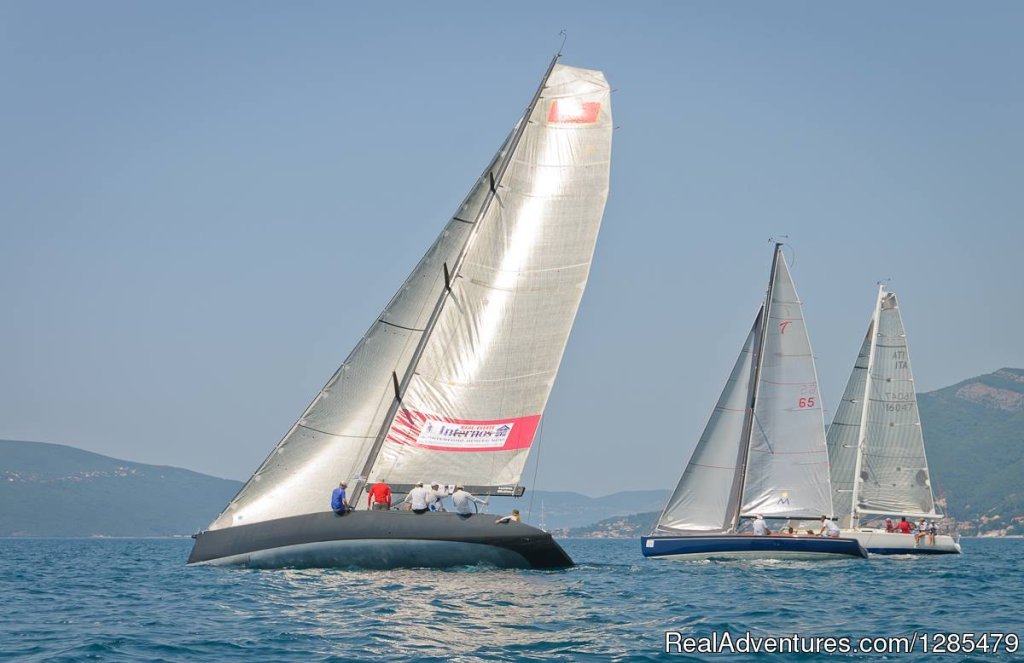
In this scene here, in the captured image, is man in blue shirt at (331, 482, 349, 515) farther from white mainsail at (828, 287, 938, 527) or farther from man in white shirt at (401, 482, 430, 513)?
white mainsail at (828, 287, 938, 527)

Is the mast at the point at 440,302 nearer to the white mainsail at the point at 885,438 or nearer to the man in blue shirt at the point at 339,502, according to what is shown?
the man in blue shirt at the point at 339,502

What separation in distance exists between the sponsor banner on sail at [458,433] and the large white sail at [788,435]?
1756cm

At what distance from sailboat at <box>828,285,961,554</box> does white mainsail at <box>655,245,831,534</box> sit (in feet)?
46.6

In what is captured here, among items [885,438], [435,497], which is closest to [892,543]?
[885,438]

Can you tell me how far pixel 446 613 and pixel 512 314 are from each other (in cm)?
1132

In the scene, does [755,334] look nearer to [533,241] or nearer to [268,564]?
[533,241]

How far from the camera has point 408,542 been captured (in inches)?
1104

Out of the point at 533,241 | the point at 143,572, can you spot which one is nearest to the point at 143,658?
the point at 533,241

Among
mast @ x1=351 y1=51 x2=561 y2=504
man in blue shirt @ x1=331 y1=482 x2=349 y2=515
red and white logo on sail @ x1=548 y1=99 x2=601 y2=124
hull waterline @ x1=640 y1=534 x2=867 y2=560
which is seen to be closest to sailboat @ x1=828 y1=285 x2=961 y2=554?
hull waterline @ x1=640 y1=534 x2=867 y2=560

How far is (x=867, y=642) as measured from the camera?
63.6ft

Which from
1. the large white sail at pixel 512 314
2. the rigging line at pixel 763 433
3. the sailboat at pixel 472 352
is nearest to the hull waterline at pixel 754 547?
the rigging line at pixel 763 433

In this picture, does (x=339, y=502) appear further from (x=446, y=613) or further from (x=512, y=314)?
(x=446, y=613)

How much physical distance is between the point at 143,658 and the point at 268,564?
12.4m

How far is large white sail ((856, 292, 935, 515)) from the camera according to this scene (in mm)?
59406
